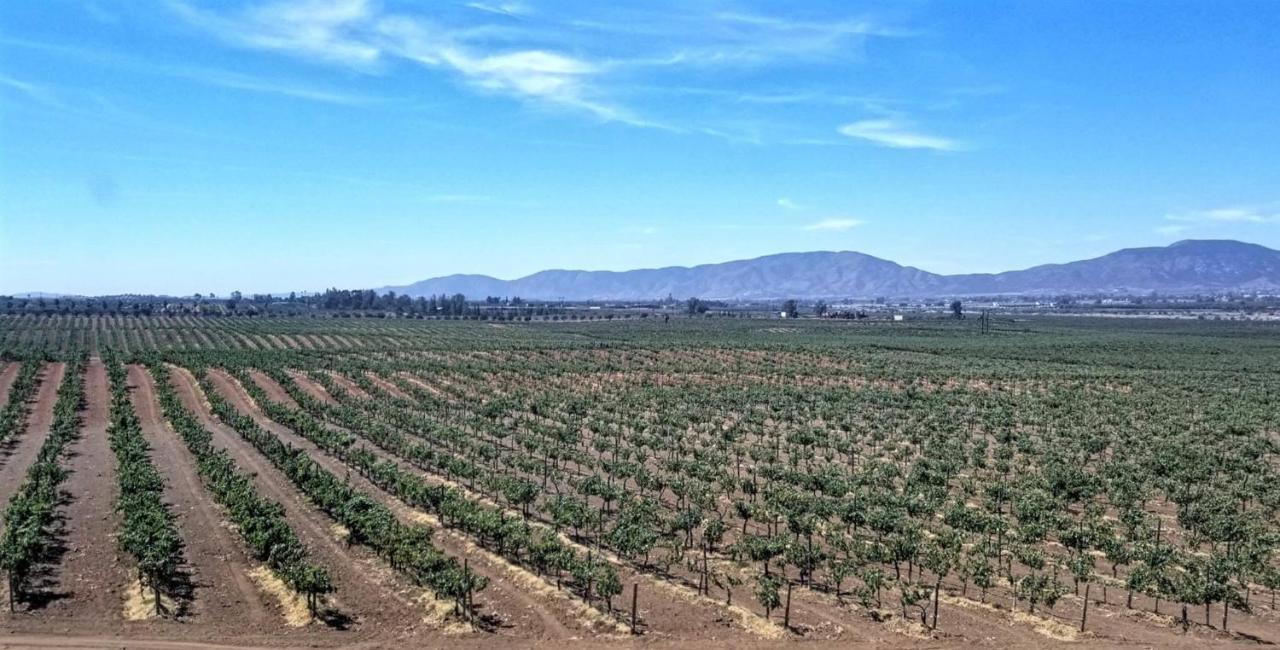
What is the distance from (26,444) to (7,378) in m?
30.1

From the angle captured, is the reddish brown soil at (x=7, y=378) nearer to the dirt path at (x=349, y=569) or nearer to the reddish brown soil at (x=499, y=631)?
the dirt path at (x=349, y=569)

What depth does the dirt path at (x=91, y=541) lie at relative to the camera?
58.0 feet

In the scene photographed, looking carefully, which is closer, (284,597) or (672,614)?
(672,614)

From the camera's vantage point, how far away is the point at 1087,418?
44594mm

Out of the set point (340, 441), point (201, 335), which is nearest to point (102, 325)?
point (201, 335)

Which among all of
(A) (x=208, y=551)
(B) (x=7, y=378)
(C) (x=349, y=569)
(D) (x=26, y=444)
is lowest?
(C) (x=349, y=569)

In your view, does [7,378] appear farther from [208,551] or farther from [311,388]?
[208,551]

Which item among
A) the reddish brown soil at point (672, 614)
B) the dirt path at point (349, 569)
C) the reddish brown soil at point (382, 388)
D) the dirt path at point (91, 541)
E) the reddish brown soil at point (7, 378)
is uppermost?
the reddish brown soil at point (7, 378)

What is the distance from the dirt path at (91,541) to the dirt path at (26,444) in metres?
1.58

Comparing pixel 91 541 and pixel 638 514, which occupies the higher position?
pixel 638 514

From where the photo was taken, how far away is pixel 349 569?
66.7 feet

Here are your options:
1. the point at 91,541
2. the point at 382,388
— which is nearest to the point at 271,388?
the point at 382,388

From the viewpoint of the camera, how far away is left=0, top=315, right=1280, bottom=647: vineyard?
17.2 meters

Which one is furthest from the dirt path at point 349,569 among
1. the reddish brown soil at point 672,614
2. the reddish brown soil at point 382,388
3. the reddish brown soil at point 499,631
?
the reddish brown soil at point 382,388
